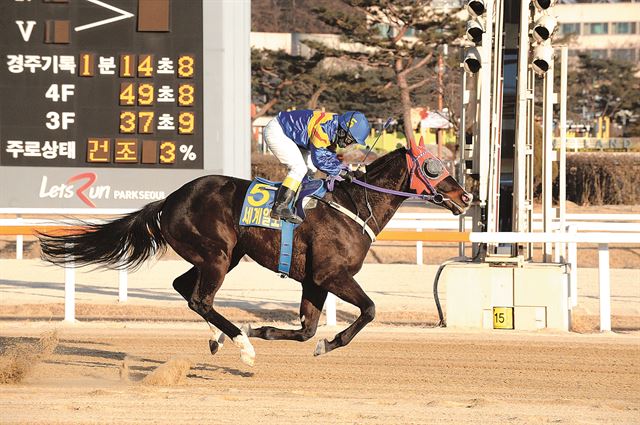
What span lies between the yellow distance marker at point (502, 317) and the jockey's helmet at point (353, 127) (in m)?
2.61

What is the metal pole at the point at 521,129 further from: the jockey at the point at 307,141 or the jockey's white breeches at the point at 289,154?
the jockey's white breeches at the point at 289,154

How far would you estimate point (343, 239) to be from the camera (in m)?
6.12

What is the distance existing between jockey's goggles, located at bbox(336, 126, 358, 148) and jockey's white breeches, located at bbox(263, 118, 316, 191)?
28cm

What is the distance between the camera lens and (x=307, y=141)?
619cm

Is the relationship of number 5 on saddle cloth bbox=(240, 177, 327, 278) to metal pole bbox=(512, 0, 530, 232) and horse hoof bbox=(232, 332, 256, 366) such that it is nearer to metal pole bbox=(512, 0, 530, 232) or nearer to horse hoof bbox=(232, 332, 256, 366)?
horse hoof bbox=(232, 332, 256, 366)

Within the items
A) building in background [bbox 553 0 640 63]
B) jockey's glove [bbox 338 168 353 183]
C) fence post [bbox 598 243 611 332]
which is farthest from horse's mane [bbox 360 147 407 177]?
building in background [bbox 553 0 640 63]

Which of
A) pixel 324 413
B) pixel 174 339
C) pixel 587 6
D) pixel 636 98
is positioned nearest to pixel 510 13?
pixel 174 339

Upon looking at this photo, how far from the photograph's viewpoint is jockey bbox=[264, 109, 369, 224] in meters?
5.96

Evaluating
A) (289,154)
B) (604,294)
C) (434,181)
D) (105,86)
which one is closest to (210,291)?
(289,154)

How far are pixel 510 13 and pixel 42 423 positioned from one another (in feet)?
16.7

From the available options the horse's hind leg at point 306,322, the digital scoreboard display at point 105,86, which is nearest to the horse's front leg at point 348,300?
the horse's hind leg at point 306,322

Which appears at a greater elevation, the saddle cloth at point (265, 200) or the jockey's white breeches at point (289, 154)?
the jockey's white breeches at point (289, 154)

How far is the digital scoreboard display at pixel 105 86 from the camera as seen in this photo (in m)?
10.4

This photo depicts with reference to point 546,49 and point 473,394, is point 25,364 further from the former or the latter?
point 546,49
